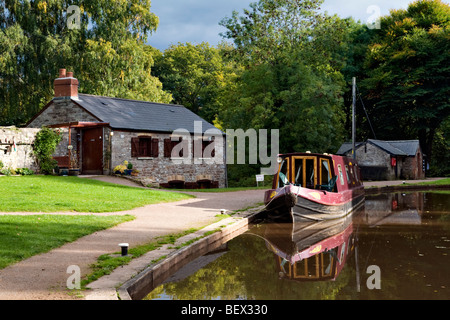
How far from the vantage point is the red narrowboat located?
1245 centimetres

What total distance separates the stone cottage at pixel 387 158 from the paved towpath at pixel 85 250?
24933 millimetres

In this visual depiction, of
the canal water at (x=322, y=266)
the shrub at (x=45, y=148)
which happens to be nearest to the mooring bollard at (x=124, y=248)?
the canal water at (x=322, y=266)

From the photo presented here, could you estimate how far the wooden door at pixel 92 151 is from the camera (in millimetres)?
23625

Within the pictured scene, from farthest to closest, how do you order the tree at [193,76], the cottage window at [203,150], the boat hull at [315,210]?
the tree at [193,76]
the cottage window at [203,150]
the boat hull at [315,210]

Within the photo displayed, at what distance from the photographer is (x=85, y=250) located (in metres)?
7.36

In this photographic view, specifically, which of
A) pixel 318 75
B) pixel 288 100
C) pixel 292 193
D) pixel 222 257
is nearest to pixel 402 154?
pixel 318 75

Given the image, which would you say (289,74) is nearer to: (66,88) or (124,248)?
(66,88)

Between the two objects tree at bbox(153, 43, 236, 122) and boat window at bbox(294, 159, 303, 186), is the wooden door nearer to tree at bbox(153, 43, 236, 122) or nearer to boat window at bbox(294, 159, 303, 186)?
boat window at bbox(294, 159, 303, 186)

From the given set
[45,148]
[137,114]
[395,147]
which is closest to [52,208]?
[45,148]

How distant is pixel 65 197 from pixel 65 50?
59.6ft

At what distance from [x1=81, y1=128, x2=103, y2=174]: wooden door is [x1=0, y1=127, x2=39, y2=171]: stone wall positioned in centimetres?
327

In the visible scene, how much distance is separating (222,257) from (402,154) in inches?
1276

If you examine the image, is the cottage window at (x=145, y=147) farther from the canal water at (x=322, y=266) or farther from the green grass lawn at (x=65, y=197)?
the canal water at (x=322, y=266)

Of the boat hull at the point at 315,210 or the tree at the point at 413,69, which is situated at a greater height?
the tree at the point at 413,69
